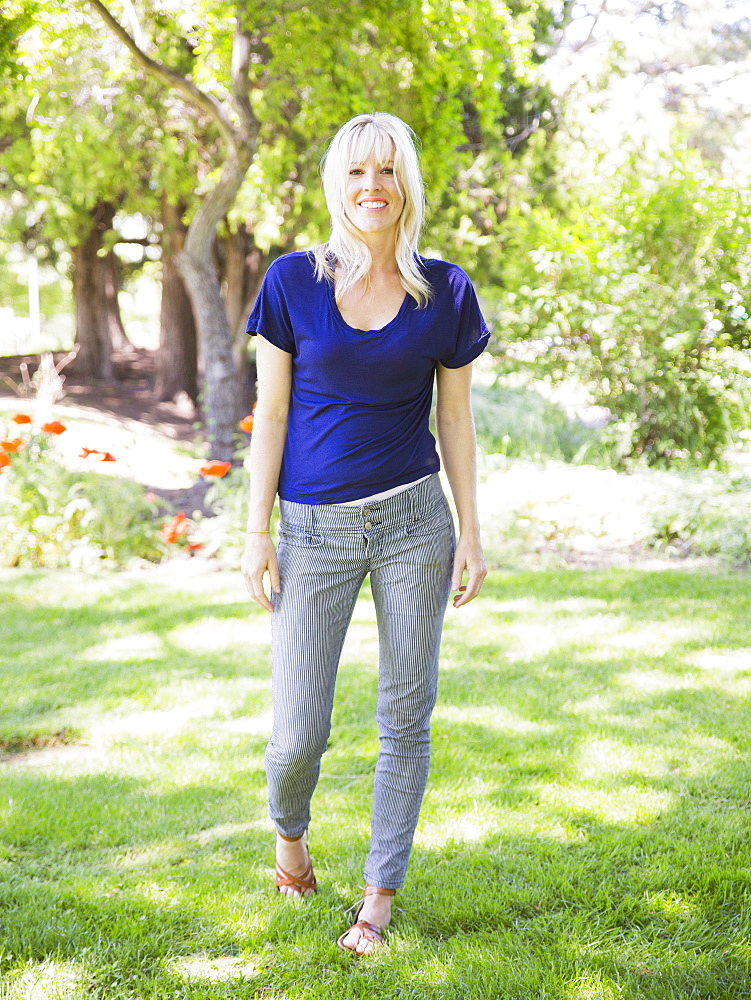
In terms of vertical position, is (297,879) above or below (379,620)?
below

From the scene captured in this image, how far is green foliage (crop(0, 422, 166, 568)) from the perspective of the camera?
19.9 feet

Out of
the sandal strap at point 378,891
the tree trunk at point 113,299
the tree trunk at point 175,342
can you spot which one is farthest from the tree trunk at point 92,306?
the sandal strap at point 378,891

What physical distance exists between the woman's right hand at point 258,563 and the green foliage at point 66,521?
4016mm

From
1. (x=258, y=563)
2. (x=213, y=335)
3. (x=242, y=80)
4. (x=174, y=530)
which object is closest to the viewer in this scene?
(x=258, y=563)

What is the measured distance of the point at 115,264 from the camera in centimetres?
1712

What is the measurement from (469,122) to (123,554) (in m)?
7.64

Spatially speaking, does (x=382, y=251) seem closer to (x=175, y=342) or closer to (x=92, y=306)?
(x=175, y=342)

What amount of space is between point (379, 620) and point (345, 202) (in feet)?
3.21

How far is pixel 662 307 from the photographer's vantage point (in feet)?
25.3

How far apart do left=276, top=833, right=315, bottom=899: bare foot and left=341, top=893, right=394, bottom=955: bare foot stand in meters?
0.20

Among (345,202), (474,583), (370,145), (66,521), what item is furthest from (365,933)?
(66,521)

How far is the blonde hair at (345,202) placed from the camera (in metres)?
2.12

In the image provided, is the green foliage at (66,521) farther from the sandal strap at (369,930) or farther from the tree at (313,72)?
the sandal strap at (369,930)

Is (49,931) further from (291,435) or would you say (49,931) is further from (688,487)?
(688,487)
